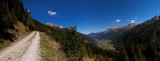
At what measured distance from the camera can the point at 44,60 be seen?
2862 cm

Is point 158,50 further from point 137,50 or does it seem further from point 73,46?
point 73,46

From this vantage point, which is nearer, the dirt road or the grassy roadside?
the dirt road

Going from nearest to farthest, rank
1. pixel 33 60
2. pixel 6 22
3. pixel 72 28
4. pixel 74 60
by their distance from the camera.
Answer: pixel 33 60
pixel 74 60
pixel 72 28
pixel 6 22

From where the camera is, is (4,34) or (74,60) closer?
(74,60)

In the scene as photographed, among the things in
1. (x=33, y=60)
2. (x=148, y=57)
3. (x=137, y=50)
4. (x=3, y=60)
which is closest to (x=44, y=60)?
(x=33, y=60)

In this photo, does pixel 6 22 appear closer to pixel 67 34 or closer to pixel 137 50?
pixel 67 34

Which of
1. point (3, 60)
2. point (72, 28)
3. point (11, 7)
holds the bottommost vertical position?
point (3, 60)

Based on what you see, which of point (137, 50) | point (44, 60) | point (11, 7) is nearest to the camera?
point (44, 60)

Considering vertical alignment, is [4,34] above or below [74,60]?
above

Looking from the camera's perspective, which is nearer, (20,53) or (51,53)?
(20,53)

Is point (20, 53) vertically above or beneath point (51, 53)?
beneath

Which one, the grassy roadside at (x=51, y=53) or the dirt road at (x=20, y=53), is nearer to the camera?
the dirt road at (x=20, y=53)

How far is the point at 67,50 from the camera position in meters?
50.8

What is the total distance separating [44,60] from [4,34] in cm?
3142
